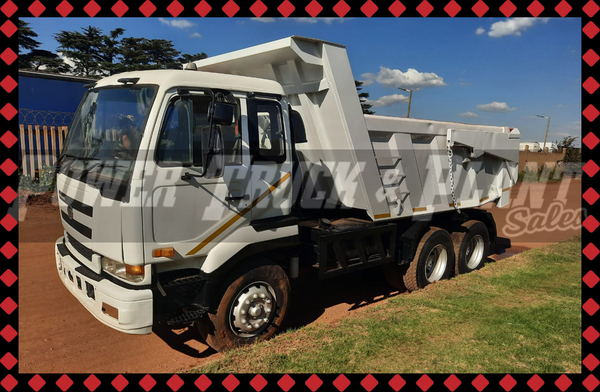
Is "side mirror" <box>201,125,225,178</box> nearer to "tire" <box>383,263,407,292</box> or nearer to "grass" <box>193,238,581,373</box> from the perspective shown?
"grass" <box>193,238,581,373</box>

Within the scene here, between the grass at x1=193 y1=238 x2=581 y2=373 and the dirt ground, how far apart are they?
575 mm

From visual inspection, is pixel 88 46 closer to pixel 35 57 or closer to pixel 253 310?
pixel 35 57

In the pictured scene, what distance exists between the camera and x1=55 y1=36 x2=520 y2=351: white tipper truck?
368 cm

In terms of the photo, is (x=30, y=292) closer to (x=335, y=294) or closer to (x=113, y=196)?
(x=113, y=196)

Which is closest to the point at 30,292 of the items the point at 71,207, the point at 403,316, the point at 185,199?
the point at 71,207

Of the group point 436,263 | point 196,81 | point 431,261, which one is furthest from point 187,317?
point 436,263

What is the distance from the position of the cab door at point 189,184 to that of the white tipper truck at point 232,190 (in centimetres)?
1

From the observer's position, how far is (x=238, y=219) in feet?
13.7

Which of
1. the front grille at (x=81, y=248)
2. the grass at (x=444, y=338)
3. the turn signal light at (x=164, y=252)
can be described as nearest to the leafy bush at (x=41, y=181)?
the front grille at (x=81, y=248)

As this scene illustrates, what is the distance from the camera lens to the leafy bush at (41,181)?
11375mm

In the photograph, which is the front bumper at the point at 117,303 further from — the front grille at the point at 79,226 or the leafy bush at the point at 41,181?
the leafy bush at the point at 41,181

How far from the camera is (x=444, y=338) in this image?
4.51 meters

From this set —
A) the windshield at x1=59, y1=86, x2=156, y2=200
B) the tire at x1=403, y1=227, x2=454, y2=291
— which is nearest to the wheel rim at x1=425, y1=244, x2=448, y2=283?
the tire at x1=403, y1=227, x2=454, y2=291

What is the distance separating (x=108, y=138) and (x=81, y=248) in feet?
4.00
